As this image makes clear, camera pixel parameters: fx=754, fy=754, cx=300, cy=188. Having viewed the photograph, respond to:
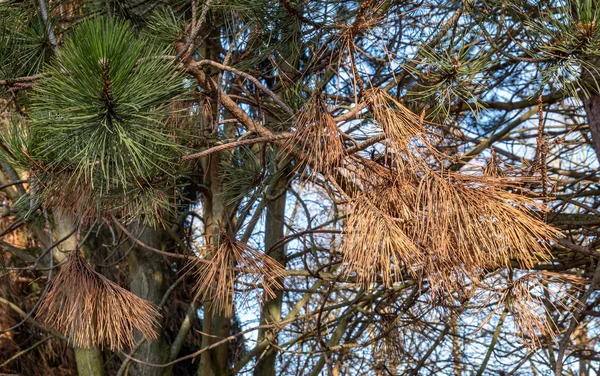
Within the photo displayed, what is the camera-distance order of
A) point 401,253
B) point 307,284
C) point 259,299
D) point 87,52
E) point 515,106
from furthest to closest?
point 307,284, point 515,106, point 259,299, point 401,253, point 87,52

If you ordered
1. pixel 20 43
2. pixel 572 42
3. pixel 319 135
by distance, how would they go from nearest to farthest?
pixel 319 135 < pixel 572 42 < pixel 20 43

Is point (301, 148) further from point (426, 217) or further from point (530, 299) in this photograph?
point (530, 299)

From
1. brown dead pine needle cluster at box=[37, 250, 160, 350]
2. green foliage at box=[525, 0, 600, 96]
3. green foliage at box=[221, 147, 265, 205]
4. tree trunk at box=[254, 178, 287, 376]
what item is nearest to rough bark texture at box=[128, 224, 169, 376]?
tree trunk at box=[254, 178, 287, 376]

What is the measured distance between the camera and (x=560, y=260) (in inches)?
132

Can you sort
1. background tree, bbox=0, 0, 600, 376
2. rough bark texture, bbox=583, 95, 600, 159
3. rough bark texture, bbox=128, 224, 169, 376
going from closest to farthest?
background tree, bbox=0, 0, 600, 376 → rough bark texture, bbox=583, 95, 600, 159 → rough bark texture, bbox=128, 224, 169, 376

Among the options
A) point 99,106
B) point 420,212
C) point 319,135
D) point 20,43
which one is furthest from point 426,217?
point 20,43

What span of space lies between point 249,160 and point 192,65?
1.03 m

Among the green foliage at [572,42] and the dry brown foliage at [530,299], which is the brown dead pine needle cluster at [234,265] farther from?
the green foliage at [572,42]

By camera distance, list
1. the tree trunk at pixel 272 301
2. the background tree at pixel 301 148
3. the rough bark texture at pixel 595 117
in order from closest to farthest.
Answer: the background tree at pixel 301 148
the rough bark texture at pixel 595 117
the tree trunk at pixel 272 301

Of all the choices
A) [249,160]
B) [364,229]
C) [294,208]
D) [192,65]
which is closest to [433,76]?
[364,229]

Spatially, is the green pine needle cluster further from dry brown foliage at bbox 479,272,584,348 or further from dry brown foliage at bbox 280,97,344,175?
dry brown foliage at bbox 479,272,584,348

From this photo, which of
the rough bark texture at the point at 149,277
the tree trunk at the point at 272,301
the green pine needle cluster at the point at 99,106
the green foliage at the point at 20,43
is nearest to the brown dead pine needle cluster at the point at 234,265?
the green pine needle cluster at the point at 99,106

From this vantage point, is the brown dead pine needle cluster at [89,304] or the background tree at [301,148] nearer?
the background tree at [301,148]

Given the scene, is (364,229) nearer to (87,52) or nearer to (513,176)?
(513,176)
